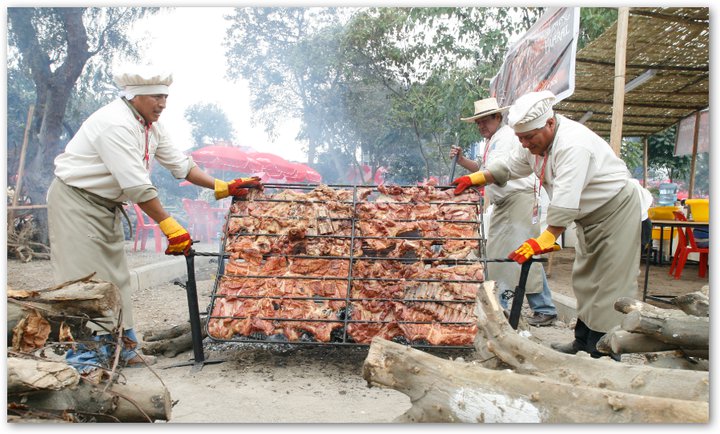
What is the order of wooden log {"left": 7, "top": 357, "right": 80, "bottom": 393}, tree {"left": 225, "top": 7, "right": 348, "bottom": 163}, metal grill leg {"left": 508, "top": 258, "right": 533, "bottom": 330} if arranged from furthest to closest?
tree {"left": 225, "top": 7, "right": 348, "bottom": 163}, metal grill leg {"left": 508, "top": 258, "right": 533, "bottom": 330}, wooden log {"left": 7, "top": 357, "right": 80, "bottom": 393}

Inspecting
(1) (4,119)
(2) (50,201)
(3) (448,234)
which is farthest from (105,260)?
(3) (448,234)

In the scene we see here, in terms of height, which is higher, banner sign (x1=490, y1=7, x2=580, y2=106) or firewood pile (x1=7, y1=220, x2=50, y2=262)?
banner sign (x1=490, y1=7, x2=580, y2=106)

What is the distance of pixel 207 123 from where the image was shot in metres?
32.4

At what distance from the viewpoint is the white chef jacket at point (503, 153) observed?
5277mm

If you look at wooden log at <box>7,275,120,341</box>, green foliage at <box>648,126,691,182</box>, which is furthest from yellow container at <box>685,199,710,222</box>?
wooden log at <box>7,275,120,341</box>

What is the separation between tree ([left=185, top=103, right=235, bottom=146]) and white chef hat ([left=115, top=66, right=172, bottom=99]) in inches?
1154

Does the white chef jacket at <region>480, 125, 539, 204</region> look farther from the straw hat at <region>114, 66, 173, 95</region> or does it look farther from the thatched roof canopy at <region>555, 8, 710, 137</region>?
the straw hat at <region>114, 66, 173, 95</region>

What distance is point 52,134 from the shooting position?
10.7 m

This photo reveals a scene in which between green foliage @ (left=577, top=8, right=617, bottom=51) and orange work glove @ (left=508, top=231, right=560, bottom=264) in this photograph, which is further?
green foliage @ (left=577, top=8, right=617, bottom=51)

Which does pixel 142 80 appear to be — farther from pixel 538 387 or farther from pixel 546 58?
pixel 546 58

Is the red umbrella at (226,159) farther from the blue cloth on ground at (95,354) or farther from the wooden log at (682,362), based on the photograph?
the wooden log at (682,362)

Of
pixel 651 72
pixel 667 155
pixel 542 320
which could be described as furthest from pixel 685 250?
pixel 667 155

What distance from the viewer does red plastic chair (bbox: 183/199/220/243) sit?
15094 mm

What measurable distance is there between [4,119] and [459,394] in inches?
121
